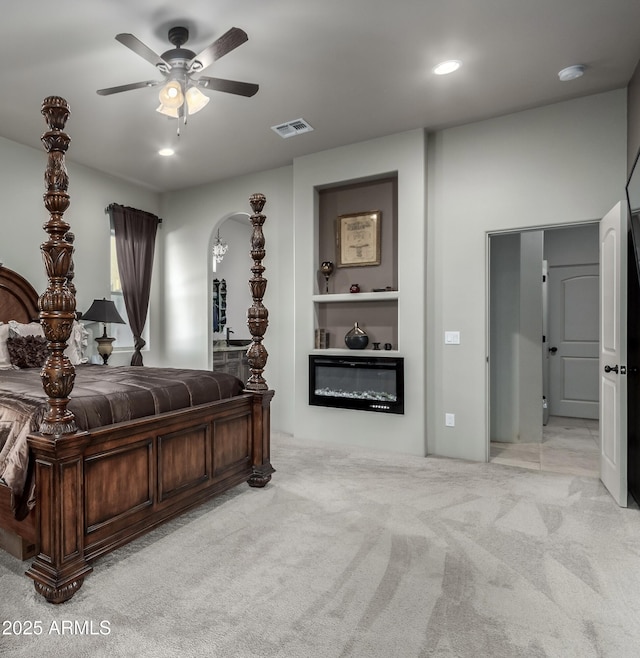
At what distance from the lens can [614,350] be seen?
303 cm

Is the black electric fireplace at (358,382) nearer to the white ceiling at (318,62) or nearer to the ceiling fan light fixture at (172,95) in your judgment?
the white ceiling at (318,62)

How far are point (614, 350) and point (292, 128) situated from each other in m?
3.25

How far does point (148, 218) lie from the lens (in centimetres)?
577

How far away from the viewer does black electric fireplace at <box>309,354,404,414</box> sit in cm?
424

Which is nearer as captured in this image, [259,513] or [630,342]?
[259,513]

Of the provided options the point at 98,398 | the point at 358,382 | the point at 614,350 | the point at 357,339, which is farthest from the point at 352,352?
the point at 98,398

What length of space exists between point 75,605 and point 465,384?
10.8 ft

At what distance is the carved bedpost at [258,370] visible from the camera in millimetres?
3268

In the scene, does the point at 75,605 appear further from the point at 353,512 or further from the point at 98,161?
the point at 98,161

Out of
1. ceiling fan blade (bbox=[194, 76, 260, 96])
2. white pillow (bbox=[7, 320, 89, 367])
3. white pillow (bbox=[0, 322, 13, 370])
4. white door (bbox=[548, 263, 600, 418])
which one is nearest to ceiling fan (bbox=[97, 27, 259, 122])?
ceiling fan blade (bbox=[194, 76, 260, 96])

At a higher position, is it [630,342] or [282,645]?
[630,342]

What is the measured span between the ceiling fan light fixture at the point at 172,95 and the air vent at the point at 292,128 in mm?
1432

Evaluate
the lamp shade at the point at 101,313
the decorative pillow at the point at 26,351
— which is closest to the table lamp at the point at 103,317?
the lamp shade at the point at 101,313

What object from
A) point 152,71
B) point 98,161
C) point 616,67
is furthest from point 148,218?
point 616,67
